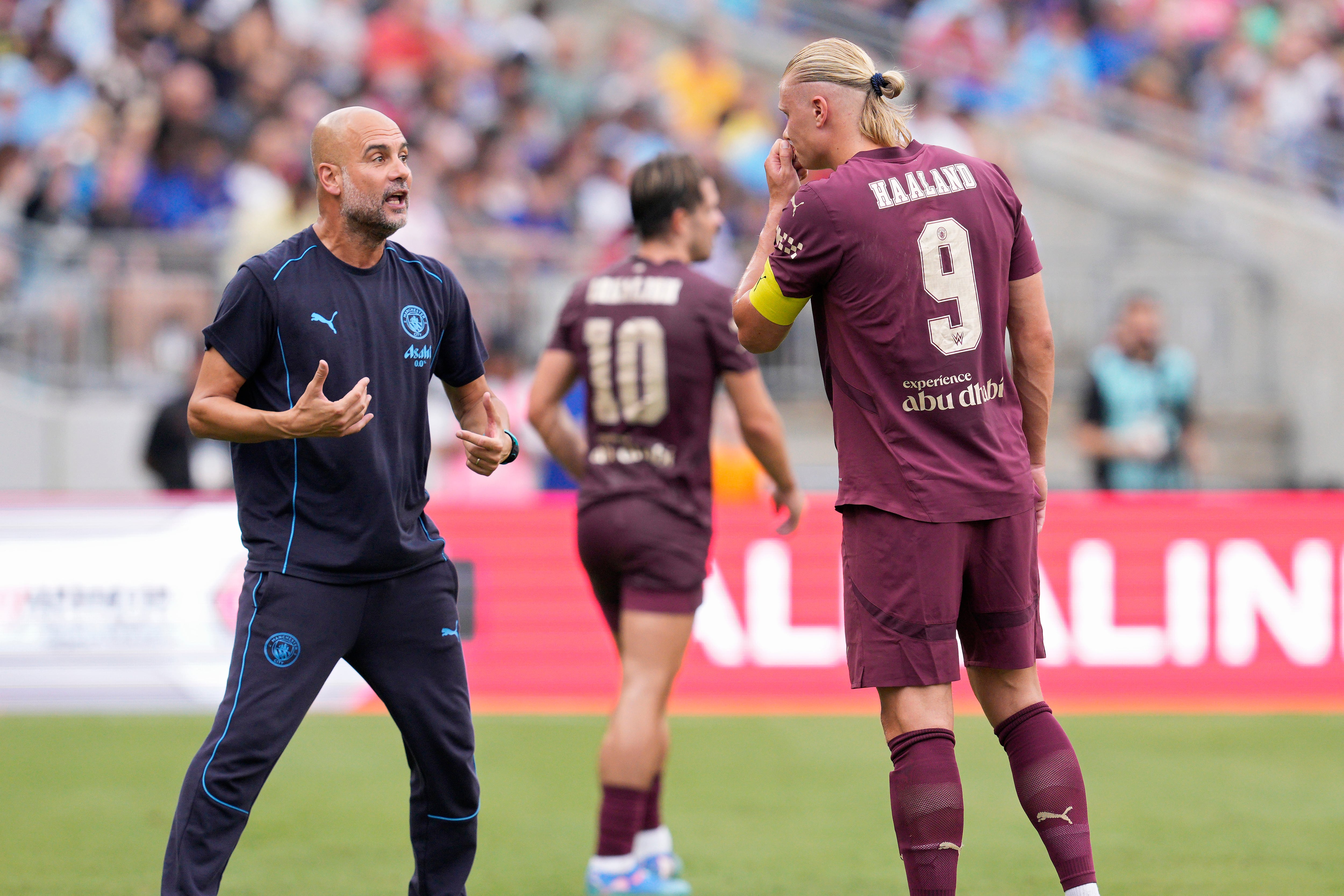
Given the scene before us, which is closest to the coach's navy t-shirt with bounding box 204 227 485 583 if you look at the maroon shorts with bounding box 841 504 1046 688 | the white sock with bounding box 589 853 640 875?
the maroon shorts with bounding box 841 504 1046 688

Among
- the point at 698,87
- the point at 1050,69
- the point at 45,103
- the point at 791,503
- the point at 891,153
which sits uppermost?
the point at 1050,69

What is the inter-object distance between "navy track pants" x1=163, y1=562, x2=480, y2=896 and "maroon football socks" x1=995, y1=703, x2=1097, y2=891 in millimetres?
1487

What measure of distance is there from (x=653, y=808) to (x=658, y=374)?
5.13 feet

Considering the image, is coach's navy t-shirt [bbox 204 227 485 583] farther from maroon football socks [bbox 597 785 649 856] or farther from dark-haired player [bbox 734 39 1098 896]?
maroon football socks [bbox 597 785 649 856]

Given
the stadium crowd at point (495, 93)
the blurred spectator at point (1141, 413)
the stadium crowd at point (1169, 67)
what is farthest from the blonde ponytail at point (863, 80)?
the stadium crowd at point (1169, 67)

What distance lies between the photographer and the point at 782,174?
13.5ft

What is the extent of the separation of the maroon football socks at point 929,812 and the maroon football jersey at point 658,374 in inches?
68.1

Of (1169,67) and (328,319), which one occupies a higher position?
(1169,67)

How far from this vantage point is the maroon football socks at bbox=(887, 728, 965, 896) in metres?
3.83

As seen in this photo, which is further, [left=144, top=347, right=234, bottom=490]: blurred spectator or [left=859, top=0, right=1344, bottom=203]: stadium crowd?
[left=859, top=0, right=1344, bottom=203]: stadium crowd

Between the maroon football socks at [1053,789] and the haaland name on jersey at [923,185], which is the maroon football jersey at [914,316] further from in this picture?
the maroon football socks at [1053,789]

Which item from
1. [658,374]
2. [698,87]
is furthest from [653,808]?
[698,87]

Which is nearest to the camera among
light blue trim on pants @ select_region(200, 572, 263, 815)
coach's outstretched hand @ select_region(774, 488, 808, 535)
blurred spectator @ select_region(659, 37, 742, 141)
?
light blue trim on pants @ select_region(200, 572, 263, 815)

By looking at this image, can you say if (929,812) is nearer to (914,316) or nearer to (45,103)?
(914,316)
